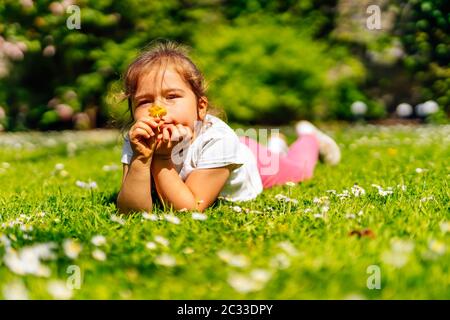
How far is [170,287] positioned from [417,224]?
106cm

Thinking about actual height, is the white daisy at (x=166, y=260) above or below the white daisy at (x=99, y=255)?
below

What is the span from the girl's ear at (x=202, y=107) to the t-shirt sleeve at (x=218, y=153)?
0.22 m

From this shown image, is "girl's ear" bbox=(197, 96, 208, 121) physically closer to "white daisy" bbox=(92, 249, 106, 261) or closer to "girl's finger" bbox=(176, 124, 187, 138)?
"girl's finger" bbox=(176, 124, 187, 138)

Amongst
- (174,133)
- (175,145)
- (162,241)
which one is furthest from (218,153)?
(162,241)

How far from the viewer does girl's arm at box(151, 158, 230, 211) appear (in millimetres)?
2801

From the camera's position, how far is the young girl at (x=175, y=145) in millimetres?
2746

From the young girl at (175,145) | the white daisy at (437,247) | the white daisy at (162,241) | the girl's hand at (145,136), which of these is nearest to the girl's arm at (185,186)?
the young girl at (175,145)

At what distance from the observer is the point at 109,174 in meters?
4.82

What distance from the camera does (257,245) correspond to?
2.13 meters

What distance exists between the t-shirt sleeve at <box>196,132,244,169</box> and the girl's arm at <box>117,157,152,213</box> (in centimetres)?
34

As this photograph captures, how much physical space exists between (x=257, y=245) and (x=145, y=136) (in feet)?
2.72

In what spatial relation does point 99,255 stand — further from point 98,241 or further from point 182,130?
point 182,130

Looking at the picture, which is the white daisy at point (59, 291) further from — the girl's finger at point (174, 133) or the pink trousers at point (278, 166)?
the pink trousers at point (278, 166)
